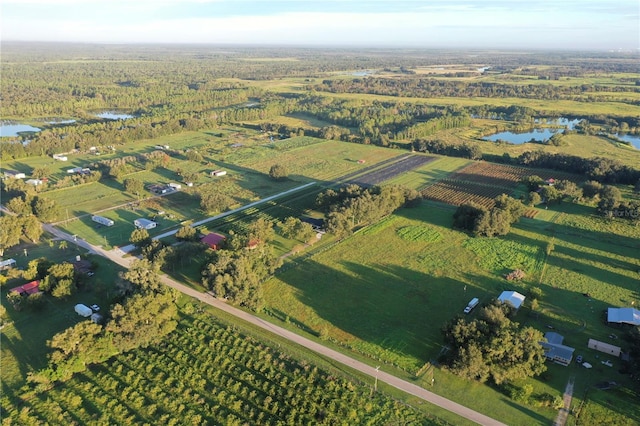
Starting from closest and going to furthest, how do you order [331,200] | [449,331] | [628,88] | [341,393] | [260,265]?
1. [341,393]
2. [449,331]
3. [260,265]
4. [331,200]
5. [628,88]

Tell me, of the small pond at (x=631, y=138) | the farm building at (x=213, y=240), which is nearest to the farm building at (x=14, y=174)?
the farm building at (x=213, y=240)

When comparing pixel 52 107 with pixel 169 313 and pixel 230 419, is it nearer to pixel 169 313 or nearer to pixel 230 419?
pixel 169 313

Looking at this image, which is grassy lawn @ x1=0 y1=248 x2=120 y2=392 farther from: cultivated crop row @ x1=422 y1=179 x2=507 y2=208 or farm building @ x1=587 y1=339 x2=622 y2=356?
cultivated crop row @ x1=422 y1=179 x2=507 y2=208

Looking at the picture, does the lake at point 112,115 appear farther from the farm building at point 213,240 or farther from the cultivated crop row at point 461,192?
the cultivated crop row at point 461,192

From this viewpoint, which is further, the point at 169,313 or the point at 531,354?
the point at 169,313

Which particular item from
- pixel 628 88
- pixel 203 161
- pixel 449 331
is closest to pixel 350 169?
pixel 203 161

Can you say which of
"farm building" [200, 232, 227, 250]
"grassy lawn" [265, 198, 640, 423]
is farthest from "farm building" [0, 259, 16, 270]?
"grassy lawn" [265, 198, 640, 423]
